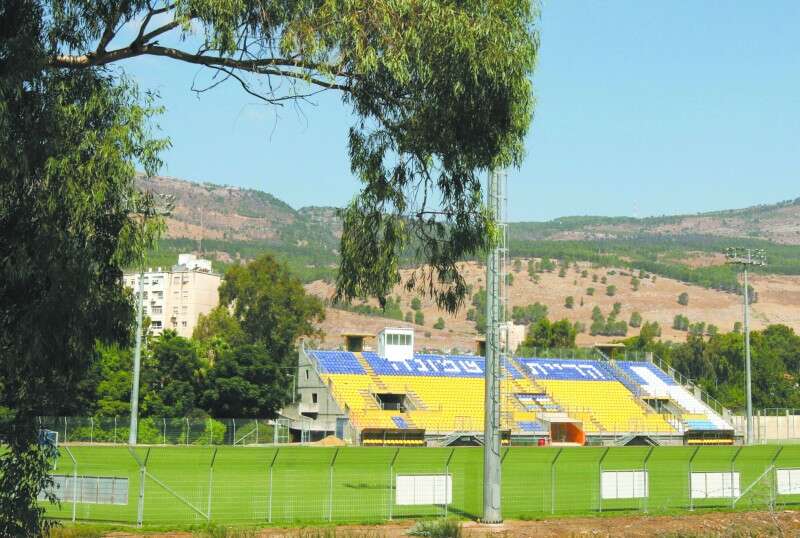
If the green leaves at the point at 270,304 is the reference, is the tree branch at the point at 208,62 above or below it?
above

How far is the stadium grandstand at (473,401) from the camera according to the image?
58375 millimetres

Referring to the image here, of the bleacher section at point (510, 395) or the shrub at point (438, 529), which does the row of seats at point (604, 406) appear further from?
the shrub at point (438, 529)

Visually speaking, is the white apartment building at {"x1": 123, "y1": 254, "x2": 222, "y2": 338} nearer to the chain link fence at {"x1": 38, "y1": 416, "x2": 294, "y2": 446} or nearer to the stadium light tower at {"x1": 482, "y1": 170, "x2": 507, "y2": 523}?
the chain link fence at {"x1": 38, "y1": 416, "x2": 294, "y2": 446}

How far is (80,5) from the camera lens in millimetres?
14797

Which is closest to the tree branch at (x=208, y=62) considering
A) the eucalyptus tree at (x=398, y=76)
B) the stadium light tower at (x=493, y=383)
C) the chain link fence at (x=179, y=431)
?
the eucalyptus tree at (x=398, y=76)

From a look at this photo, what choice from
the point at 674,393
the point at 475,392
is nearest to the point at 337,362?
the point at 475,392

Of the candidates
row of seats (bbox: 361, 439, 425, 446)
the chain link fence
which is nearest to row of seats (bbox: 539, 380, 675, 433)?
row of seats (bbox: 361, 439, 425, 446)

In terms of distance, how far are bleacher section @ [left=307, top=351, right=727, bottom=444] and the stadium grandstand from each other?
2.7 inches

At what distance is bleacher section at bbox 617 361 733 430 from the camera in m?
67.4

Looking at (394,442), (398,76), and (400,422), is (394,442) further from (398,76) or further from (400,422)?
(398,76)

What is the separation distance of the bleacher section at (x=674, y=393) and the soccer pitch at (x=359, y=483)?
18.6m

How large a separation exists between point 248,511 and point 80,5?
14123 mm

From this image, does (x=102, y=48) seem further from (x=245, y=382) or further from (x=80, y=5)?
(x=245, y=382)

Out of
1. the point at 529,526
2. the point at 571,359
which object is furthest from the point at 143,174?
the point at 571,359
